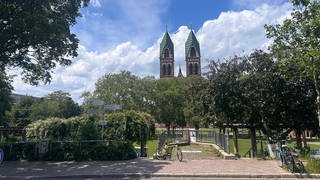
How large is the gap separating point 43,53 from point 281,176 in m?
13.2

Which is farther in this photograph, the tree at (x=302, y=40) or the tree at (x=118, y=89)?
the tree at (x=118, y=89)

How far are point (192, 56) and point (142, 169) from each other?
105 meters

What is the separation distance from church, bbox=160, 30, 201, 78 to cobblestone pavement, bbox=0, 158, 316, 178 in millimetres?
101805

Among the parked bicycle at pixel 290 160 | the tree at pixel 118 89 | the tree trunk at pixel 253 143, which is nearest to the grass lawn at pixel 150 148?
the tree trunk at pixel 253 143

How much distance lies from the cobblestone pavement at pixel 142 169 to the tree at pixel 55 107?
66.2 m

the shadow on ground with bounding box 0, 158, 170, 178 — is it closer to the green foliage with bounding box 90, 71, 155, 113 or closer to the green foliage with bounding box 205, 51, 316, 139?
the green foliage with bounding box 205, 51, 316, 139

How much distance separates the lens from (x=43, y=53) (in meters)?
18.6

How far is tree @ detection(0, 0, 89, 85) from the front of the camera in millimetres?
15359

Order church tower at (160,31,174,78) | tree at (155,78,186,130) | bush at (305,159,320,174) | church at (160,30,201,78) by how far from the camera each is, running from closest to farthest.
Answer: bush at (305,159,320,174) → tree at (155,78,186,130) → church at (160,30,201,78) → church tower at (160,31,174,78)

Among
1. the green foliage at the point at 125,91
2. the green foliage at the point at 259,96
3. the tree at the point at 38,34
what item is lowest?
the green foliage at the point at 259,96

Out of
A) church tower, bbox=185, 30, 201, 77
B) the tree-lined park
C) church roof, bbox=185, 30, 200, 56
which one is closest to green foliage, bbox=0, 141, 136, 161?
the tree-lined park

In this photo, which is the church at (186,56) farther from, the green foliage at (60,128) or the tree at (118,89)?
the green foliage at (60,128)

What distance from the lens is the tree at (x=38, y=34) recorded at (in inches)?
605

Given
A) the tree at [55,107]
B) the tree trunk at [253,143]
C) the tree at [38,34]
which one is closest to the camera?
the tree at [38,34]
